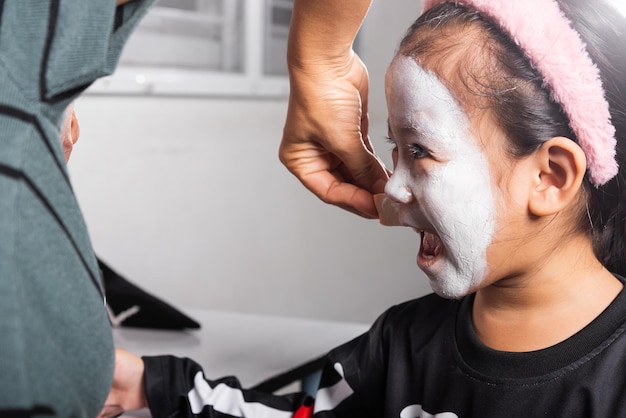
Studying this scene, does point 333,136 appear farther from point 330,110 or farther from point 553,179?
point 553,179

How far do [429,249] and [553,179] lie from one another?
14 centimetres

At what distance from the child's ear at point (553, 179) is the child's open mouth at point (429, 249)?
10cm

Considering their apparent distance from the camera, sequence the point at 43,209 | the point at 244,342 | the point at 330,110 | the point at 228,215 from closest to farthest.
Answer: the point at 43,209, the point at 330,110, the point at 244,342, the point at 228,215

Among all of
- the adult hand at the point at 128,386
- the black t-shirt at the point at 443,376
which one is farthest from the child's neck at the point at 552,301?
the adult hand at the point at 128,386

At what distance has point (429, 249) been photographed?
768mm

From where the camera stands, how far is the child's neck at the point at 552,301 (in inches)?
29.2

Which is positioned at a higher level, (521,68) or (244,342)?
(521,68)

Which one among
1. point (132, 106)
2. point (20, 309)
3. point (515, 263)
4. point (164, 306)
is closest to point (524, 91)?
point (515, 263)

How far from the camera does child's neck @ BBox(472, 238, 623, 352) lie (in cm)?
74

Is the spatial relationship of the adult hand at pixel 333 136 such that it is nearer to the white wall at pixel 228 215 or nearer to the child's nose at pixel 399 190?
the child's nose at pixel 399 190

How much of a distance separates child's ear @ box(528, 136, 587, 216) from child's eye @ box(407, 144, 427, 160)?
10cm

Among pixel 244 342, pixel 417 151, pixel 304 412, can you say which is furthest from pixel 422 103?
pixel 244 342

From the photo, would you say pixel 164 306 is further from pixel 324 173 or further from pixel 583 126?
pixel 583 126

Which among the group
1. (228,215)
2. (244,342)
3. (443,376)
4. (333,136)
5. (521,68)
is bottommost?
(228,215)
